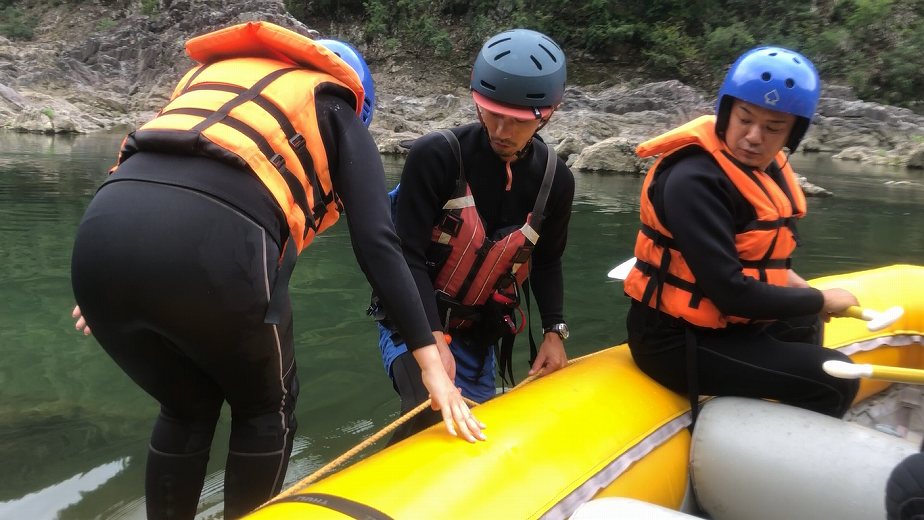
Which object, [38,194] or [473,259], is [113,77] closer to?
[38,194]

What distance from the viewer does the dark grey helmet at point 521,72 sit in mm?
2023

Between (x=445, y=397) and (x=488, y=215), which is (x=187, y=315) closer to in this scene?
(x=445, y=397)

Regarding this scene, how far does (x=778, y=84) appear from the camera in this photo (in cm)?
199

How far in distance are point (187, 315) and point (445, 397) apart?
620 mm

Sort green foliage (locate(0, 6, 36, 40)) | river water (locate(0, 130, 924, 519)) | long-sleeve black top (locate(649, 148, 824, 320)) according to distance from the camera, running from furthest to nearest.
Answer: green foliage (locate(0, 6, 36, 40)) < river water (locate(0, 130, 924, 519)) < long-sleeve black top (locate(649, 148, 824, 320))

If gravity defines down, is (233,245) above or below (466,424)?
above

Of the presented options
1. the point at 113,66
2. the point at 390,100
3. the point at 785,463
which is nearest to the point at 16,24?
the point at 113,66

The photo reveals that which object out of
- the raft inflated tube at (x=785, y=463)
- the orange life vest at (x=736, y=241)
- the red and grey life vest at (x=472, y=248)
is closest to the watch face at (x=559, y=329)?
the red and grey life vest at (x=472, y=248)

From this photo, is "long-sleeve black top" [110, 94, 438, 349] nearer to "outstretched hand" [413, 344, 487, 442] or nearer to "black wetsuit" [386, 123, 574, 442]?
"outstretched hand" [413, 344, 487, 442]

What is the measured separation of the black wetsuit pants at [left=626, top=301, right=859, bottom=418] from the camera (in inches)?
79.4

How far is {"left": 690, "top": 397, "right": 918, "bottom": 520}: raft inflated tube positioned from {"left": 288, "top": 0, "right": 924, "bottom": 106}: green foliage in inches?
1018

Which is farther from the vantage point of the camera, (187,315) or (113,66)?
(113,66)

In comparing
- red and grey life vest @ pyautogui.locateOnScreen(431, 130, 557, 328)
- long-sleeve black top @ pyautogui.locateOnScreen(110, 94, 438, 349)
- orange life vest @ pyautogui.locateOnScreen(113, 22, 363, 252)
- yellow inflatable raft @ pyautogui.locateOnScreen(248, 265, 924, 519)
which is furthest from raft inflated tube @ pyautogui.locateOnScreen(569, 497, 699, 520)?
red and grey life vest @ pyautogui.locateOnScreen(431, 130, 557, 328)

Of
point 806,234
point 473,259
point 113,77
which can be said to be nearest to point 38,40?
point 113,77
